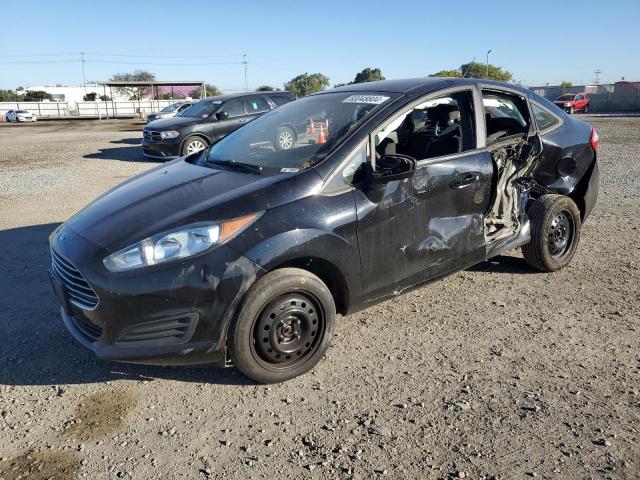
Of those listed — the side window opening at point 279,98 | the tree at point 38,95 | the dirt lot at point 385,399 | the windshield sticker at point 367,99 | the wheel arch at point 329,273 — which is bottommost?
the dirt lot at point 385,399

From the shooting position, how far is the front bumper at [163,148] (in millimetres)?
12609

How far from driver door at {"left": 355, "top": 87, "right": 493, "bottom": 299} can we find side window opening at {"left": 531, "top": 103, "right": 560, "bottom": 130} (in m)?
0.93

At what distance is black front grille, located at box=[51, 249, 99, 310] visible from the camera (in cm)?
294

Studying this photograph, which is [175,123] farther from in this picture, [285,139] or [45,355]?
[45,355]

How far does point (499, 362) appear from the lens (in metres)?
3.42

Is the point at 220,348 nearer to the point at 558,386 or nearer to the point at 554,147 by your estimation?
the point at 558,386

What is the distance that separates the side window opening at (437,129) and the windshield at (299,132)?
352 mm

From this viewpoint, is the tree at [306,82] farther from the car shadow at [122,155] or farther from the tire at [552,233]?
the tire at [552,233]

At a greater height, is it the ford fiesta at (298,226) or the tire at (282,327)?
the ford fiesta at (298,226)

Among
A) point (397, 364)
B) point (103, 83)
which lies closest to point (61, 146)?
point (397, 364)

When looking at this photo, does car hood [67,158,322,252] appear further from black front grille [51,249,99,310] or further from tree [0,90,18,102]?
tree [0,90,18,102]

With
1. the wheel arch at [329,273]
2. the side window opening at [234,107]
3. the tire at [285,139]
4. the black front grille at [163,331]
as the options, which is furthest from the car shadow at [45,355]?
the side window opening at [234,107]

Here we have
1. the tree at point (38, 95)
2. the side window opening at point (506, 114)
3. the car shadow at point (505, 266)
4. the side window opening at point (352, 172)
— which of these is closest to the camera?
the side window opening at point (352, 172)

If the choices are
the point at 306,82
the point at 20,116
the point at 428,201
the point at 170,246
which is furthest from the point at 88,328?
the point at 306,82
